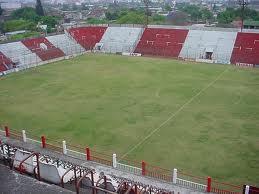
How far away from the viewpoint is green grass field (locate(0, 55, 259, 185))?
19984mm

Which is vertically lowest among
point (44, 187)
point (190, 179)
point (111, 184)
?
point (190, 179)

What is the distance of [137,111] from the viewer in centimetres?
2698

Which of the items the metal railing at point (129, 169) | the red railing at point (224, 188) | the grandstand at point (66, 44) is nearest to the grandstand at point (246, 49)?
the grandstand at point (66, 44)

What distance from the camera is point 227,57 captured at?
1794 inches

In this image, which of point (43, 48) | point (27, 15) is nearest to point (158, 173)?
point (43, 48)

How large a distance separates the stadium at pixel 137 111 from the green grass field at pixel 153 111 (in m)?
0.09

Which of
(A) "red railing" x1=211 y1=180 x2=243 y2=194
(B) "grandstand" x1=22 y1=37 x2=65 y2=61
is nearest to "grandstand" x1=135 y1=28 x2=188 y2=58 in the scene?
(B) "grandstand" x1=22 y1=37 x2=65 y2=61

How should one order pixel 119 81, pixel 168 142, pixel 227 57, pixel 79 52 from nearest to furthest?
1. pixel 168 142
2. pixel 119 81
3. pixel 227 57
4. pixel 79 52

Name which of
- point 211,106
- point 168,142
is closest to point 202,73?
point 211,106

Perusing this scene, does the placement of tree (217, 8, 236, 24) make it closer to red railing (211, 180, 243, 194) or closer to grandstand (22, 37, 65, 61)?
grandstand (22, 37, 65, 61)

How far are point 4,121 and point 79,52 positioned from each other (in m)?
29.0

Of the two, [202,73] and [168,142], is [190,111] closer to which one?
[168,142]

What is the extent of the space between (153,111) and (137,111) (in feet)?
4.13

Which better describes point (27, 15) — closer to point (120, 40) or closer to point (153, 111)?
point (120, 40)
